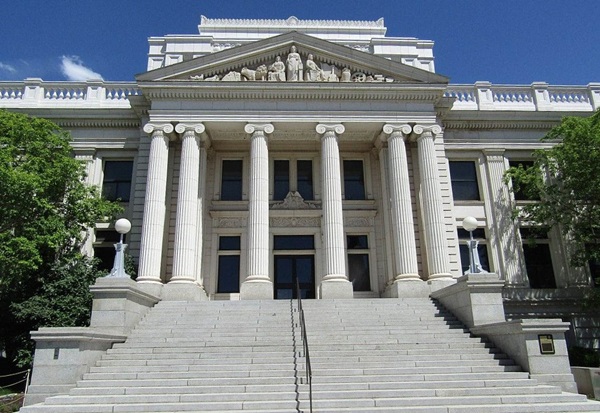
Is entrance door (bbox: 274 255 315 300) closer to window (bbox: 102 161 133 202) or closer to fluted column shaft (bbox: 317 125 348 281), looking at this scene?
fluted column shaft (bbox: 317 125 348 281)

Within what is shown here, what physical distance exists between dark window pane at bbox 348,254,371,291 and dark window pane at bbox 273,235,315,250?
2.08 m

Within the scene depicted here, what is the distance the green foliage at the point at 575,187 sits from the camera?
1934cm

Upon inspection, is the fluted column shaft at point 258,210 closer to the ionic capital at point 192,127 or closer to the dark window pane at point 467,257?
the ionic capital at point 192,127

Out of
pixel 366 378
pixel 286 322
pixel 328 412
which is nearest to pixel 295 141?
pixel 286 322

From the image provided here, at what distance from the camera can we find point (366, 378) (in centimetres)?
1127

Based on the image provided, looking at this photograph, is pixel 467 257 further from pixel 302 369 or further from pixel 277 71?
pixel 302 369

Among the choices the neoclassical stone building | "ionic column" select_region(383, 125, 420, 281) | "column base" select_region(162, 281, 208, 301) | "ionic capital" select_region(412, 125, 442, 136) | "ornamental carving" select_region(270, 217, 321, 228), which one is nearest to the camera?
"column base" select_region(162, 281, 208, 301)

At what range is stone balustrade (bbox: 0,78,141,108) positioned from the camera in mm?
24359

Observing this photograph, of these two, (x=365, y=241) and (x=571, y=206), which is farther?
(x=365, y=241)

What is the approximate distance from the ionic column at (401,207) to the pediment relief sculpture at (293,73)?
2.84 m

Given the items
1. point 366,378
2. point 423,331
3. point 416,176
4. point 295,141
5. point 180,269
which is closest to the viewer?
point 366,378

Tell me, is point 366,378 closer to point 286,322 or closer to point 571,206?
point 286,322

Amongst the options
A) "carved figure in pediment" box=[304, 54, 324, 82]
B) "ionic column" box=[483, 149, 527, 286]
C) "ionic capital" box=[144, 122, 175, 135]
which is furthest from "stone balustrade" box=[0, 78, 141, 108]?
"ionic column" box=[483, 149, 527, 286]

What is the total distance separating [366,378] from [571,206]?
14.7 meters
